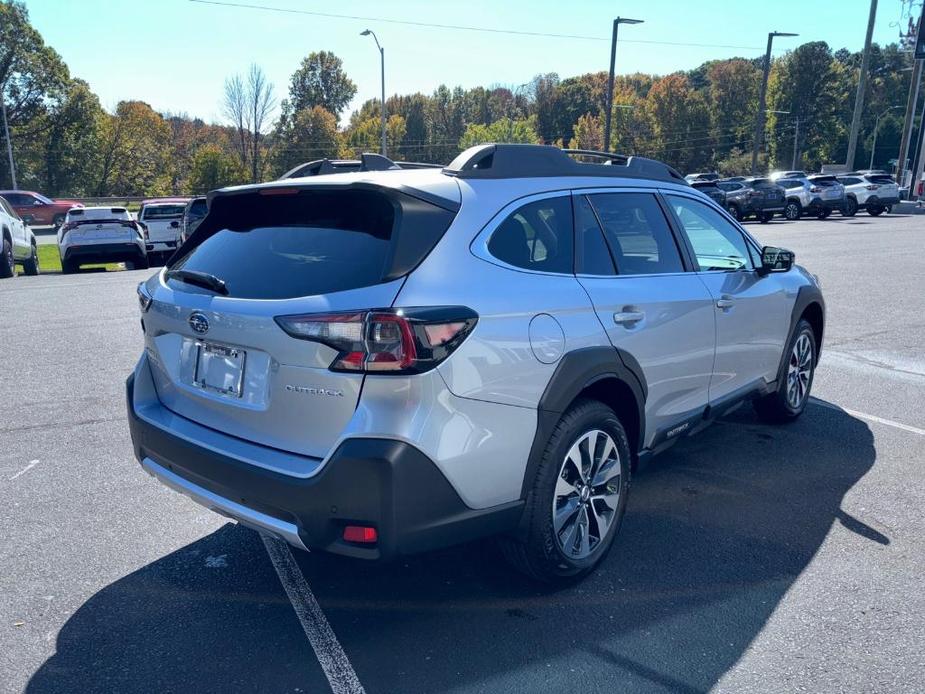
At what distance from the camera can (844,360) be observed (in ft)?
25.8

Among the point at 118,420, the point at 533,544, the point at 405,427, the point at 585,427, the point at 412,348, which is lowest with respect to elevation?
the point at 118,420

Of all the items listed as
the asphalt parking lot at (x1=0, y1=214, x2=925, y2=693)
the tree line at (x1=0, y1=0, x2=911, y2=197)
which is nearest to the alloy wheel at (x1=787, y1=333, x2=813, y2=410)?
the asphalt parking lot at (x1=0, y1=214, x2=925, y2=693)

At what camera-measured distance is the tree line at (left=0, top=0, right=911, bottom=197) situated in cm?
5650

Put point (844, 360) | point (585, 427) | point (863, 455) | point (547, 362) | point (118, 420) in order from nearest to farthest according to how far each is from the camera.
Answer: point (547, 362) < point (585, 427) < point (863, 455) < point (118, 420) < point (844, 360)

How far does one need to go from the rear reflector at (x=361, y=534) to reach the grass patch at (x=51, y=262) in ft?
62.5

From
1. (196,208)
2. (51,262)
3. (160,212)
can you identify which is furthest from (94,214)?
(51,262)

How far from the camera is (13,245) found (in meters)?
15.5

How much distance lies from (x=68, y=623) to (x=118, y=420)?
9.36 feet

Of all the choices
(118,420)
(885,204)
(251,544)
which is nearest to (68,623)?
(251,544)

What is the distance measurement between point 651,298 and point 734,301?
1.03m

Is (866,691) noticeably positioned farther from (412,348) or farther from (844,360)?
(844,360)

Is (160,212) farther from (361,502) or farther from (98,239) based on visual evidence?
(361,502)

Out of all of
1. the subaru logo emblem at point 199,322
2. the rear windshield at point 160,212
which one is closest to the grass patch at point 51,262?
the rear windshield at point 160,212

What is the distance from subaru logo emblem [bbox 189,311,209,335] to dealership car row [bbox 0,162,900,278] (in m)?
1.10
